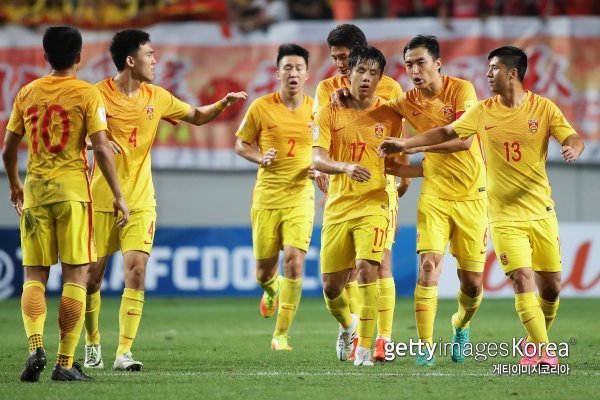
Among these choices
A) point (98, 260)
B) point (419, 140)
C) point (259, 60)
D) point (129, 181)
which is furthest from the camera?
point (259, 60)

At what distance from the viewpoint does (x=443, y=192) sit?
8.57m

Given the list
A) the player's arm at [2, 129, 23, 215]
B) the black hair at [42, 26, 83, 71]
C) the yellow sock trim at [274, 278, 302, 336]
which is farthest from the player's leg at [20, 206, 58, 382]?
the yellow sock trim at [274, 278, 302, 336]

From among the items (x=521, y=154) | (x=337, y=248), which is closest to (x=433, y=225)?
(x=337, y=248)

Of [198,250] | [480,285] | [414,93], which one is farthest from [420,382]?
[198,250]

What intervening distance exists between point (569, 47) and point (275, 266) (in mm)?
8436

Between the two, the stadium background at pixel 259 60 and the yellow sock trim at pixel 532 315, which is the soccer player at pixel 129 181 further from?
the stadium background at pixel 259 60

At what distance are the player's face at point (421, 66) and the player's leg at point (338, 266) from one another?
4.02ft

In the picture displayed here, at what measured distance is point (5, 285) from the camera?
15.5 m

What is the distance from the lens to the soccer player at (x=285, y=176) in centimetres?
983

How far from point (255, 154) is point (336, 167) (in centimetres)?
194

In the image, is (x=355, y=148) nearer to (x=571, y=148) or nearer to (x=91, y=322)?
(x=571, y=148)

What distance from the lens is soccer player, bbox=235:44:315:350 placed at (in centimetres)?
983

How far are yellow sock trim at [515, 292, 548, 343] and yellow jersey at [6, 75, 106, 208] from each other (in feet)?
9.67

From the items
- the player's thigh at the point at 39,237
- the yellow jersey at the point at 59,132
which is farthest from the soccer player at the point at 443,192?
the player's thigh at the point at 39,237
